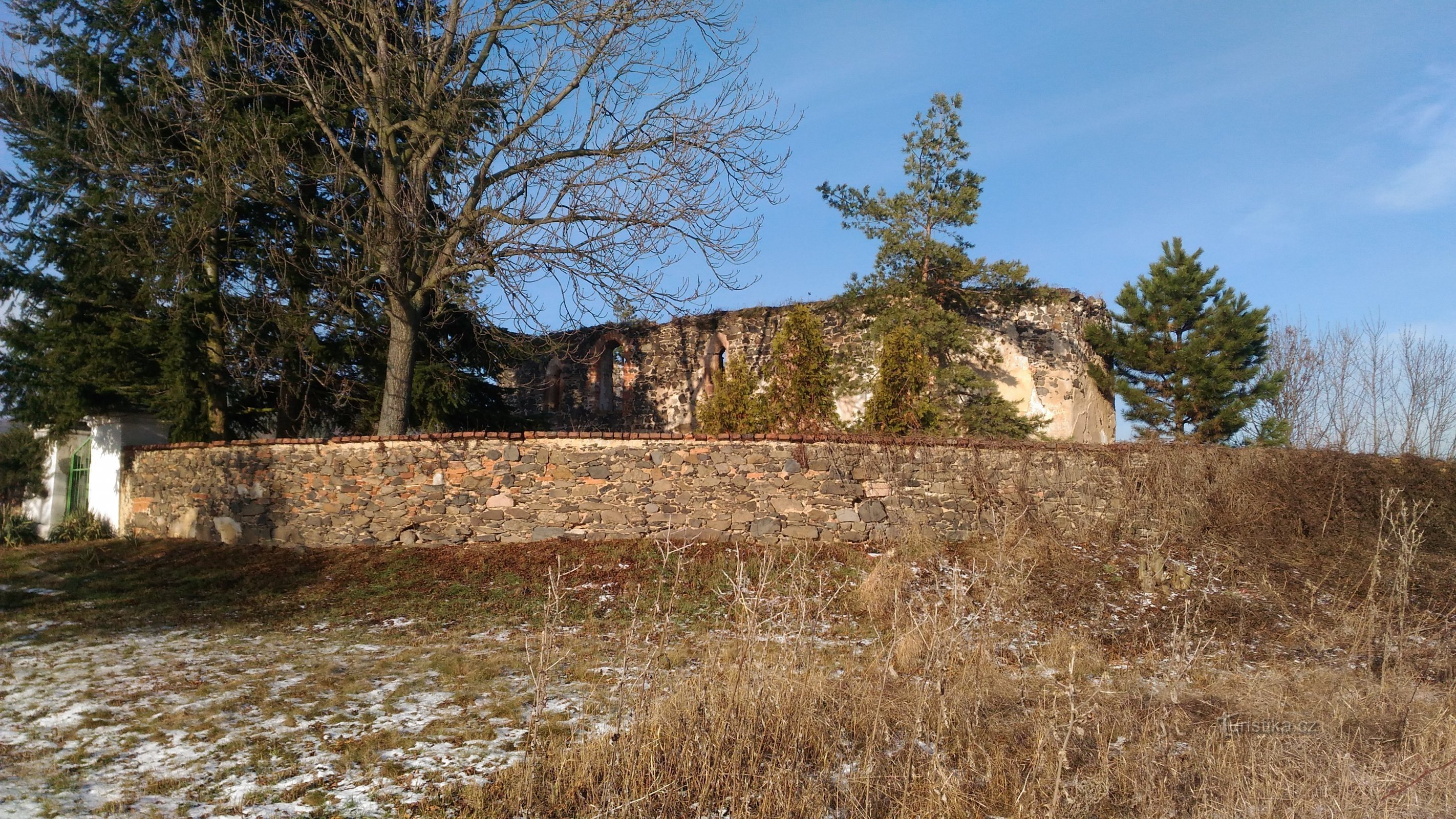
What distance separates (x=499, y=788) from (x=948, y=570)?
19.8 feet

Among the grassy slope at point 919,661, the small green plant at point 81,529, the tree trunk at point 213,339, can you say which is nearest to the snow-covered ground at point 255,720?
the grassy slope at point 919,661

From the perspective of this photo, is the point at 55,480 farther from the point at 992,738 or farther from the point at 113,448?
the point at 992,738

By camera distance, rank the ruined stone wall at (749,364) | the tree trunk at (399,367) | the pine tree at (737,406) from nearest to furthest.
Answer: the tree trunk at (399,367), the pine tree at (737,406), the ruined stone wall at (749,364)

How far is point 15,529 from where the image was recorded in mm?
13734

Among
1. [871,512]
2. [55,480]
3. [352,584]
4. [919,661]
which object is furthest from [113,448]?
[919,661]

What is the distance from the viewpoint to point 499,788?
3.89 m

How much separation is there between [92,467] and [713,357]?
12.2 m

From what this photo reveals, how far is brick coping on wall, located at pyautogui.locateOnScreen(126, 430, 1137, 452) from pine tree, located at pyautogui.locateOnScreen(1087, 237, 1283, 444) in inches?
259

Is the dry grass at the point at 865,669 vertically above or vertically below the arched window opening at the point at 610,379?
below

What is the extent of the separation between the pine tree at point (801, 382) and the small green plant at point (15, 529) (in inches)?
494

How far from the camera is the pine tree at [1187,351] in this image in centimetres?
1664

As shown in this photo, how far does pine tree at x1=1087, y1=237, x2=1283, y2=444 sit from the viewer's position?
1664 centimetres

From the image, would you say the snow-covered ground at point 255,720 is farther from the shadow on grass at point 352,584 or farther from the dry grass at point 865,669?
the shadow on grass at point 352,584

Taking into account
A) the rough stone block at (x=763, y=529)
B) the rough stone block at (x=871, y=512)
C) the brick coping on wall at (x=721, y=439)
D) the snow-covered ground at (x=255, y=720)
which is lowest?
the snow-covered ground at (x=255, y=720)
